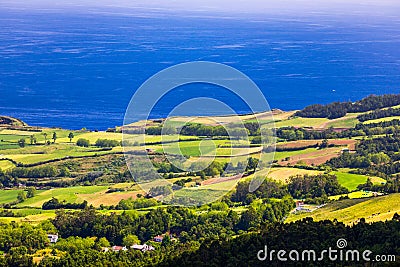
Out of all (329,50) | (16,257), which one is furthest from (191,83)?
(16,257)

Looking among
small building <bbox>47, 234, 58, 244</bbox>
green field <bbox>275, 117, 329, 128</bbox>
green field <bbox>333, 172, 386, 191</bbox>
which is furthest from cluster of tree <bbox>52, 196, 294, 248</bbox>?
green field <bbox>275, 117, 329, 128</bbox>

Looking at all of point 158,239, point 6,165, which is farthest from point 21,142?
point 158,239

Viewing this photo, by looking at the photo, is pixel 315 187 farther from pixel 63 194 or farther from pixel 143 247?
pixel 63 194

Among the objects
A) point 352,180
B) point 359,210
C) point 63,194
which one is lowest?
point 359,210

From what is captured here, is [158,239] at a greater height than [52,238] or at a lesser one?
lesser

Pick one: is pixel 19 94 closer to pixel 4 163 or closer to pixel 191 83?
pixel 191 83

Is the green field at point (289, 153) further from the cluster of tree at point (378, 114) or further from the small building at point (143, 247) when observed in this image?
the small building at point (143, 247)

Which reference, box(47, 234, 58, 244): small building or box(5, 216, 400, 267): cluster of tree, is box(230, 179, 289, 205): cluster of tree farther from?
box(47, 234, 58, 244): small building
